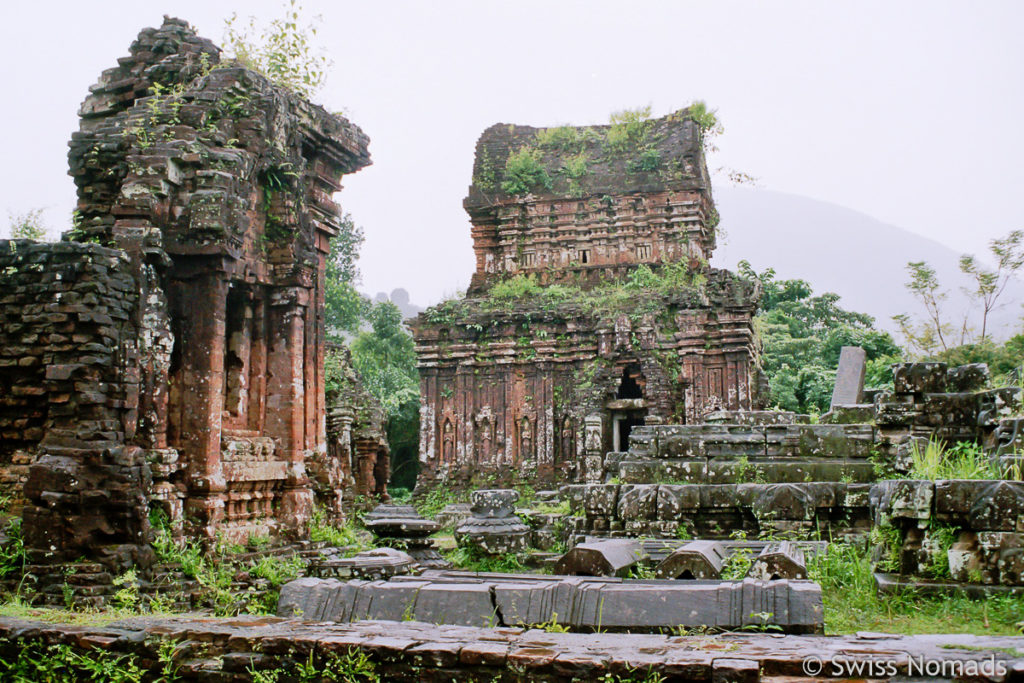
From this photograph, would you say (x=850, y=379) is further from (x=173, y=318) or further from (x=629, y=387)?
(x=173, y=318)

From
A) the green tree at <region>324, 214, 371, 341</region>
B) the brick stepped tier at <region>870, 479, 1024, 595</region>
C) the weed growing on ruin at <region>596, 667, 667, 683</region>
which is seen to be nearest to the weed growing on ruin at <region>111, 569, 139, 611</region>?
the weed growing on ruin at <region>596, 667, 667, 683</region>

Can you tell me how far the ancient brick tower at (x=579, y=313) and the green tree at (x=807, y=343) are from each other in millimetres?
2881

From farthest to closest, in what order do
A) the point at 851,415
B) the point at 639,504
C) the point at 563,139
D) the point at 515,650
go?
the point at 563,139 < the point at 851,415 < the point at 639,504 < the point at 515,650

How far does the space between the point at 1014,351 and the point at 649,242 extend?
8556 mm

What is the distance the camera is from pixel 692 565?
6707 millimetres

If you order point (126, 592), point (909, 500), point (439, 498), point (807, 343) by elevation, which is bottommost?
point (439, 498)

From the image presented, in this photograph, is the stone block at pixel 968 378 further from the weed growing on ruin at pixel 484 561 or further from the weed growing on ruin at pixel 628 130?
the weed growing on ruin at pixel 628 130

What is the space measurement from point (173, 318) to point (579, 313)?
1307 centimetres

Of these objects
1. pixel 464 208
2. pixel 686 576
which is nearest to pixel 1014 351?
pixel 464 208

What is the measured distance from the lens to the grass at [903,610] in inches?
207

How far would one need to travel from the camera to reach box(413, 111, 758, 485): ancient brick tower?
1969 cm

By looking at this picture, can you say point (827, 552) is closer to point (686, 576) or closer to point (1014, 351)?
point (686, 576)

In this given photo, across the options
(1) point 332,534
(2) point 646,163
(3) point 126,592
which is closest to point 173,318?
(3) point 126,592

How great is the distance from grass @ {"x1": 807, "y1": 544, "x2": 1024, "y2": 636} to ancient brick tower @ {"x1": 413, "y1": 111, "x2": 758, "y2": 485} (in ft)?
40.1
